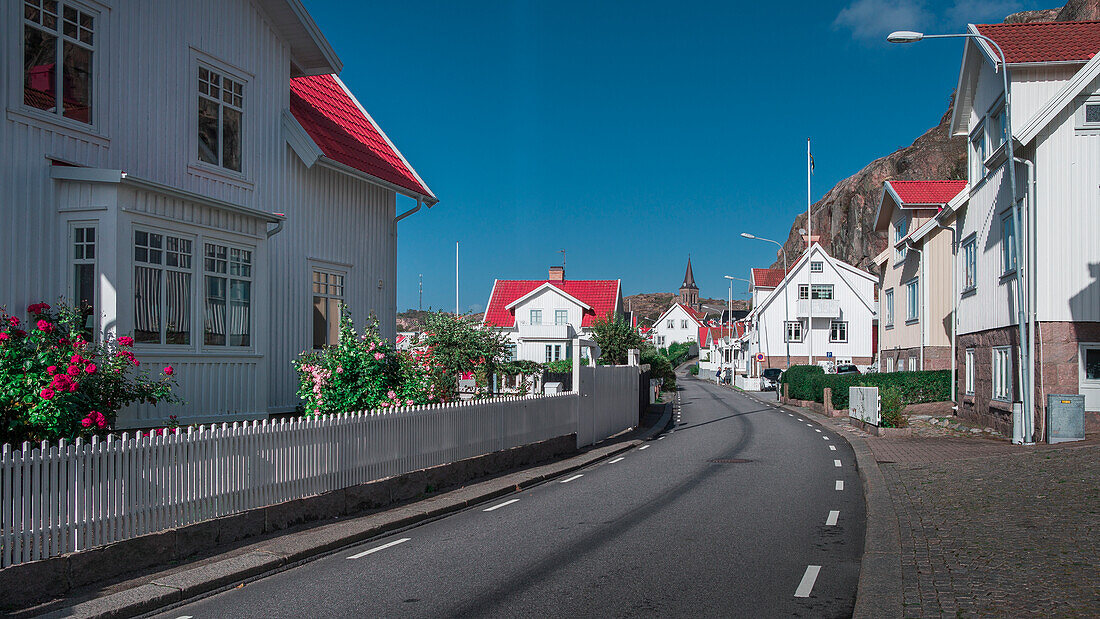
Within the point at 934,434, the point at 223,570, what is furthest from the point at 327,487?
the point at 934,434

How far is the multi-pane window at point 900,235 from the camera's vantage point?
109 feet

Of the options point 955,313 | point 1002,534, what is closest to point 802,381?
point 955,313

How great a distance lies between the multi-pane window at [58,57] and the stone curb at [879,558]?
11189 millimetres

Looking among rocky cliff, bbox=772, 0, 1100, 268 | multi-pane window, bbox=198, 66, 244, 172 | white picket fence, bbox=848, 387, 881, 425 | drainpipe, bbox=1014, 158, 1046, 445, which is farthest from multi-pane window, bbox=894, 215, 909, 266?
rocky cliff, bbox=772, 0, 1100, 268

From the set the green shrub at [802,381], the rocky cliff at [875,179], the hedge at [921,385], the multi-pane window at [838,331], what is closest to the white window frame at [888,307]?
the green shrub at [802,381]

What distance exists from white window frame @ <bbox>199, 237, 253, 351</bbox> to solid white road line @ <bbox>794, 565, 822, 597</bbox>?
9.06m

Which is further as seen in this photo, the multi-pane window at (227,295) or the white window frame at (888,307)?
the white window frame at (888,307)

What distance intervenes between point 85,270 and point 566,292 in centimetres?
5521

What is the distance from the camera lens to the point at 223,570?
25.1 feet

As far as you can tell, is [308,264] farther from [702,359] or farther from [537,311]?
[702,359]

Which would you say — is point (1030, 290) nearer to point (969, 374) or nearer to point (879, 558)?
point (969, 374)

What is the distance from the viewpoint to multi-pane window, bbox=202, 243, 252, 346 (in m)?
13.0

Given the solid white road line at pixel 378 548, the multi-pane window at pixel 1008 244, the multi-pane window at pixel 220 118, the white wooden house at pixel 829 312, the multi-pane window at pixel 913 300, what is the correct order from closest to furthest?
the solid white road line at pixel 378 548
the multi-pane window at pixel 220 118
the multi-pane window at pixel 1008 244
the multi-pane window at pixel 913 300
the white wooden house at pixel 829 312

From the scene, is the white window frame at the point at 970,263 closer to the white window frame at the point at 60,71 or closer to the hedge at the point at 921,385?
the hedge at the point at 921,385
